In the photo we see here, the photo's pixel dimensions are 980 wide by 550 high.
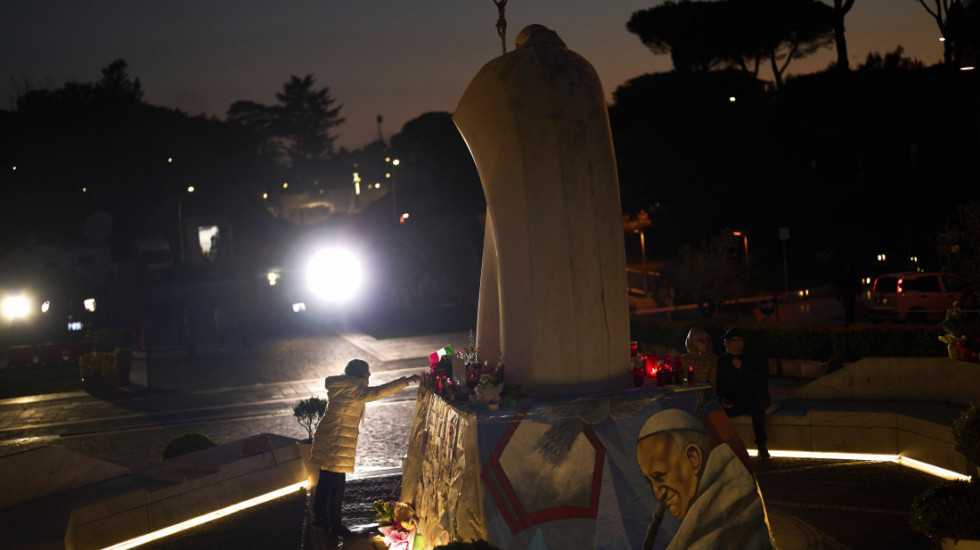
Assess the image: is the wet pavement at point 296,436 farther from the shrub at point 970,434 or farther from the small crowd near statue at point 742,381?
the shrub at point 970,434

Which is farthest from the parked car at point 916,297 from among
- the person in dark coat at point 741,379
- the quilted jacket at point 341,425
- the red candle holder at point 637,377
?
the quilted jacket at point 341,425

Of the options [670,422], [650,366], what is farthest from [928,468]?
[670,422]

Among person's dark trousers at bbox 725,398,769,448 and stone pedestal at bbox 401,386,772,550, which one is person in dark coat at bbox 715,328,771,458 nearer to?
person's dark trousers at bbox 725,398,769,448

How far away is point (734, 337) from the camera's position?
10.0m

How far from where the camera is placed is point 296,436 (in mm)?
15148

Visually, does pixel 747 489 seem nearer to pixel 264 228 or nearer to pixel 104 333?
pixel 104 333

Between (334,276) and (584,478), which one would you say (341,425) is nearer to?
(584,478)

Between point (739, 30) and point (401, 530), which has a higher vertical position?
point (739, 30)

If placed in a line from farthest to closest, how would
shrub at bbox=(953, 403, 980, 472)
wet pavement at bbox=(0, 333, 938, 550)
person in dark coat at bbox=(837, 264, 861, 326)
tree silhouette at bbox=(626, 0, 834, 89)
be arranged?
tree silhouette at bbox=(626, 0, 834, 89), person in dark coat at bbox=(837, 264, 861, 326), wet pavement at bbox=(0, 333, 938, 550), shrub at bbox=(953, 403, 980, 472)

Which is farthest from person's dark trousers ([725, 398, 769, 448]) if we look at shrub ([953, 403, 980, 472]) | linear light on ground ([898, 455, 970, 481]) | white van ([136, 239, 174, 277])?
white van ([136, 239, 174, 277])

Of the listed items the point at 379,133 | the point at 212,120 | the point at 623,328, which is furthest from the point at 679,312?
the point at 379,133

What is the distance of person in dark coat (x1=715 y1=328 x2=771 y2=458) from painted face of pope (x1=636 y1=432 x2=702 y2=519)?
13.7 ft

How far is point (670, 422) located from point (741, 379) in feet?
14.0

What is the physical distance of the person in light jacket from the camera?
8656 millimetres
